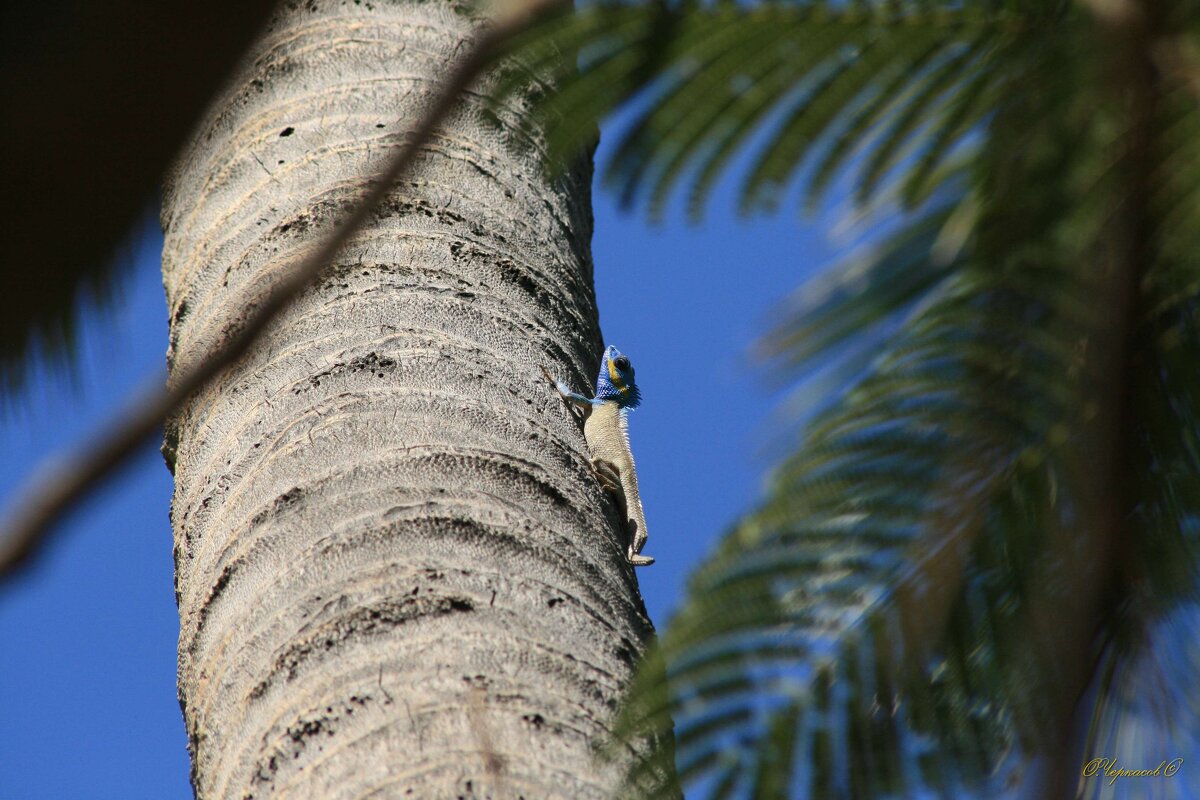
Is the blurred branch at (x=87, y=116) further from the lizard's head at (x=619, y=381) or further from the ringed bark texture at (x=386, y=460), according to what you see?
the lizard's head at (x=619, y=381)

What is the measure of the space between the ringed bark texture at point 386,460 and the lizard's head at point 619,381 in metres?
4.13

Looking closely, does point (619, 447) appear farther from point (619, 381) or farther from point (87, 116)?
point (87, 116)

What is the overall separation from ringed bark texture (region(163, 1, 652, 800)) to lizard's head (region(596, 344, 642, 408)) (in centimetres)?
413

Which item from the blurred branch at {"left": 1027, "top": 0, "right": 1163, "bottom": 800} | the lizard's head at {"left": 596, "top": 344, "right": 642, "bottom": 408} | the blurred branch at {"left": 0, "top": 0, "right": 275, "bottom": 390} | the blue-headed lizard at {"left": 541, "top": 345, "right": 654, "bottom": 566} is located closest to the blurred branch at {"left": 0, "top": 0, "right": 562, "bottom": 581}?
the blurred branch at {"left": 0, "top": 0, "right": 275, "bottom": 390}

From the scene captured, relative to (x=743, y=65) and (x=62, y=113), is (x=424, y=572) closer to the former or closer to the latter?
(x=743, y=65)

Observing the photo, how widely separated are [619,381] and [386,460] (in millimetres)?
5365

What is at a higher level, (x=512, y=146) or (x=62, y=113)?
(x=512, y=146)

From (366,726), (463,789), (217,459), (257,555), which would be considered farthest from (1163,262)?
(217,459)

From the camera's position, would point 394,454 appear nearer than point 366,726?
No

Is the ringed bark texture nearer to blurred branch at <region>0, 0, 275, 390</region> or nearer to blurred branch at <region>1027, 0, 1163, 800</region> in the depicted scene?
blurred branch at <region>1027, 0, 1163, 800</region>

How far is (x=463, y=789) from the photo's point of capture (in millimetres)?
1685

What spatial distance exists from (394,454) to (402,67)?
1212 millimetres

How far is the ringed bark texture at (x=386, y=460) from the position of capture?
1860mm

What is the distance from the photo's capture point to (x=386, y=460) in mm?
2223
